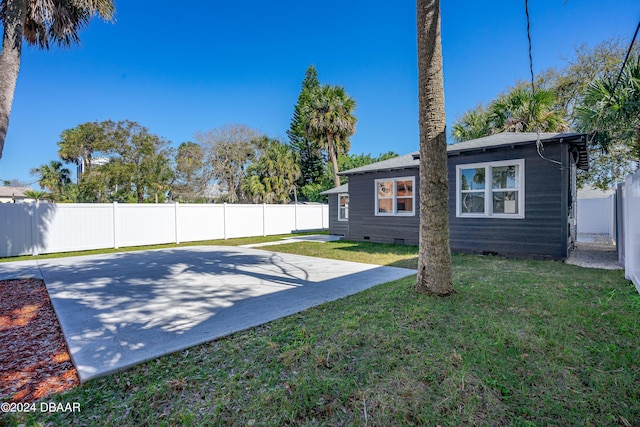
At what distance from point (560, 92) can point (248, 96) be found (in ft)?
78.4

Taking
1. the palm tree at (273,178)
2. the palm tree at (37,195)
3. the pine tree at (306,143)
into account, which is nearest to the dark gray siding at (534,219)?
the palm tree at (273,178)

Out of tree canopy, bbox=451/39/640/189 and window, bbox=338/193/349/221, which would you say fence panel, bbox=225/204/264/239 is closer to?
window, bbox=338/193/349/221

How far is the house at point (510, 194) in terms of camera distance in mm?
7562

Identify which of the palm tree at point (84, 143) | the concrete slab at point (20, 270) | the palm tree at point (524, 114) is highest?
the palm tree at point (84, 143)

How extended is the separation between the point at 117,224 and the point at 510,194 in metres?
13.5

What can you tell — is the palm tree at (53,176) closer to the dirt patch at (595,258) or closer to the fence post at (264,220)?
the fence post at (264,220)

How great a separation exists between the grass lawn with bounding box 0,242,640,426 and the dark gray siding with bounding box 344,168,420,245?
692cm

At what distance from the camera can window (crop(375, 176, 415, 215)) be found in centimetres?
1112

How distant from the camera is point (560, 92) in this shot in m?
16.7

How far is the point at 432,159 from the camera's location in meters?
4.34

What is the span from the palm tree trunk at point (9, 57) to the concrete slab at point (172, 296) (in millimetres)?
2829

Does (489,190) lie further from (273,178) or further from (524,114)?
(273,178)

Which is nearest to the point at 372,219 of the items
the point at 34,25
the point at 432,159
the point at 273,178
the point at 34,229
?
the point at 432,159

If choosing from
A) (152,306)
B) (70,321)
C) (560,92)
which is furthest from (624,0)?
(560,92)
